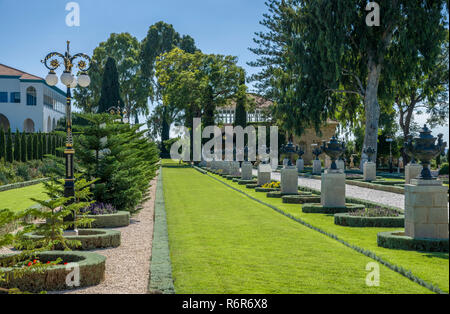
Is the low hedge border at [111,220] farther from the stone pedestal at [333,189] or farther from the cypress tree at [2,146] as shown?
the cypress tree at [2,146]

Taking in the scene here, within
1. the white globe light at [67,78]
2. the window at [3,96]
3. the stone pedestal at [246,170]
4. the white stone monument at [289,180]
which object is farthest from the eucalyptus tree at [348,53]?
the window at [3,96]

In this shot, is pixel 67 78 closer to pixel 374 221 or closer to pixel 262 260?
pixel 262 260

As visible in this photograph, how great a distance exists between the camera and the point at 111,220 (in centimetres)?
1111

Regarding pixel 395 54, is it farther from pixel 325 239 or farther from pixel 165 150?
pixel 165 150

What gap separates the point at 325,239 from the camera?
9.12 metres

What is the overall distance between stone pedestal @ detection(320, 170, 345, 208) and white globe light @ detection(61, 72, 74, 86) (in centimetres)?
702

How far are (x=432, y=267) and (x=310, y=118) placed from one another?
1141 inches

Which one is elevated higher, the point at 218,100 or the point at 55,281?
the point at 218,100

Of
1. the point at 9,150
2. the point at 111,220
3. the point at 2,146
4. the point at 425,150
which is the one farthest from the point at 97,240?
the point at 9,150

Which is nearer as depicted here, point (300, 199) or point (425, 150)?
point (425, 150)

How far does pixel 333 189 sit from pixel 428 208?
17.4 ft

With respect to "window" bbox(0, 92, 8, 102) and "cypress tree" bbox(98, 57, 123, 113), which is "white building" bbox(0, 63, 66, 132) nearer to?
"window" bbox(0, 92, 8, 102)

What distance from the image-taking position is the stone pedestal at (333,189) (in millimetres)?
13047
